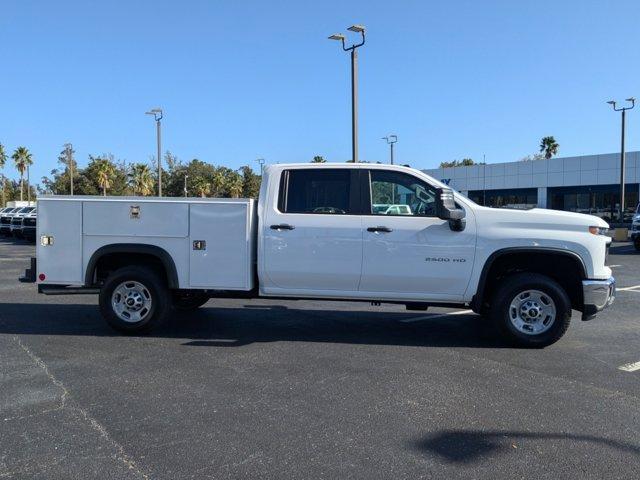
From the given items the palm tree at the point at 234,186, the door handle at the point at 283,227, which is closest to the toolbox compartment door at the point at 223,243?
the door handle at the point at 283,227

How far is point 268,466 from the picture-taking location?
3688 mm

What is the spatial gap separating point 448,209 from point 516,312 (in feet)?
4.93

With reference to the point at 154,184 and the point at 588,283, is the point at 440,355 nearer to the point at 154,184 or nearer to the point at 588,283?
the point at 588,283

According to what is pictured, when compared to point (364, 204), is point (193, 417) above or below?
below

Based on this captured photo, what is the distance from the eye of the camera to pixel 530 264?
6.97 meters

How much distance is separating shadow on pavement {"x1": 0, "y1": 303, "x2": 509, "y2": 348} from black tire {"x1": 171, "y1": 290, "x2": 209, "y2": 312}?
0.14m

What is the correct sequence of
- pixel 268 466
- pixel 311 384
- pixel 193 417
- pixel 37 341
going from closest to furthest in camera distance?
pixel 268 466
pixel 193 417
pixel 311 384
pixel 37 341

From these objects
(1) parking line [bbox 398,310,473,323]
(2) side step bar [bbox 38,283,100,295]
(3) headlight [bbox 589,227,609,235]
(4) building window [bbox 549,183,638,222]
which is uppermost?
(4) building window [bbox 549,183,638,222]

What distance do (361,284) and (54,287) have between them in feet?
12.8

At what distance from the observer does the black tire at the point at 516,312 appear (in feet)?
21.8

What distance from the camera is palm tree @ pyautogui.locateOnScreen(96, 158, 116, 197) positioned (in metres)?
67.8

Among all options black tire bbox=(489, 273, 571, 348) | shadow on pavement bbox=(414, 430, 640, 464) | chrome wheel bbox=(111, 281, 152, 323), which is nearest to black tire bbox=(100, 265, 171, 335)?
chrome wheel bbox=(111, 281, 152, 323)

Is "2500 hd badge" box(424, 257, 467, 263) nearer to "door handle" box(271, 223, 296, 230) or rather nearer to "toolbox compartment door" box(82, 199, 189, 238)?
"door handle" box(271, 223, 296, 230)

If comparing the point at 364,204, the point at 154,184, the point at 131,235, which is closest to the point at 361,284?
the point at 364,204
